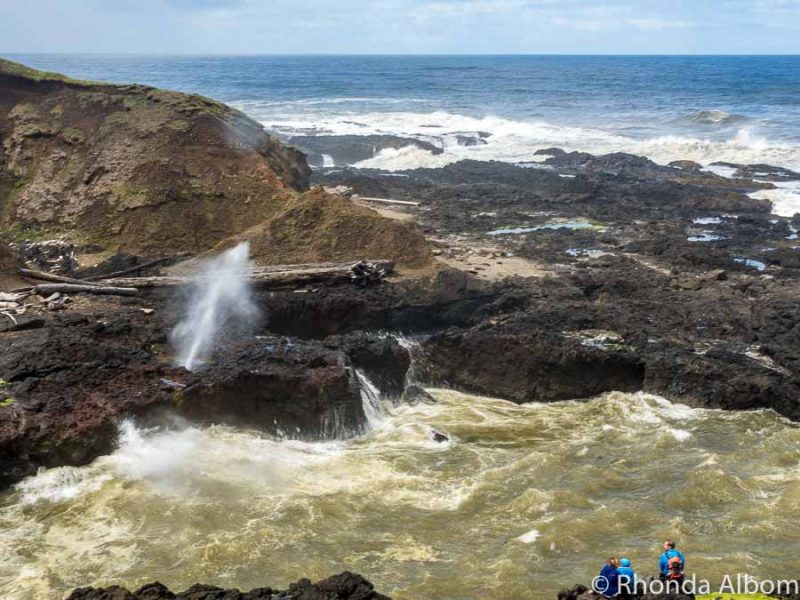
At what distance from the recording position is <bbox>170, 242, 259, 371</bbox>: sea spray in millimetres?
15211

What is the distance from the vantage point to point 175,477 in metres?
12.0

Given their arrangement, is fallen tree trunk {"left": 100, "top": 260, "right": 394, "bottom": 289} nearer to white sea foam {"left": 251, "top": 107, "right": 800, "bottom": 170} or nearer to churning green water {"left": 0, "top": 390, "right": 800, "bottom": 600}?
churning green water {"left": 0, "top": 390, "right": 800, "bottom": 600}

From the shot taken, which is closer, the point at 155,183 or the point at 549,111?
the point at 155,183

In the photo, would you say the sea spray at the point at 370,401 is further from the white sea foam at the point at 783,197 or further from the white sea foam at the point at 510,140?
the white sea foam at the point at 510,140

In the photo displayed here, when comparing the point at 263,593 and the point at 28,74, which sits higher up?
the point at 28,74

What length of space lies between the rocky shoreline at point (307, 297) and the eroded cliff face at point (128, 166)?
6 centimetres

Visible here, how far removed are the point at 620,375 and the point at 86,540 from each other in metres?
9.87

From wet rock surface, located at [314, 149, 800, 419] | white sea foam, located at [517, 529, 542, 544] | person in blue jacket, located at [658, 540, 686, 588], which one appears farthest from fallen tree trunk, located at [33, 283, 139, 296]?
person in blue jacket, located at [658, 540, 686, 588]

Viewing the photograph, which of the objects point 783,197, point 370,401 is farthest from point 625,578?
point 783,197

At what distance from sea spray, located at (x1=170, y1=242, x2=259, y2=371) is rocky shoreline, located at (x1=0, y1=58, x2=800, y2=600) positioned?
0.30m

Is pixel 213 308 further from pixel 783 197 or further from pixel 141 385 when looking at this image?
pixel 783 197

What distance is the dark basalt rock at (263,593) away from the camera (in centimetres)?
824

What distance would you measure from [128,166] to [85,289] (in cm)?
565

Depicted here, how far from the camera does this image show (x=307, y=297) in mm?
17016
